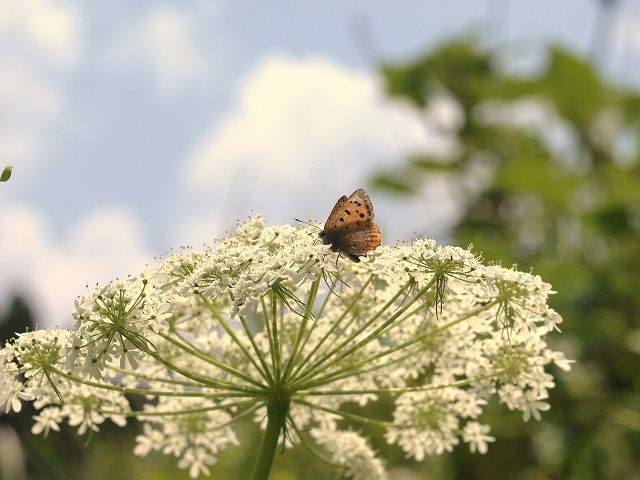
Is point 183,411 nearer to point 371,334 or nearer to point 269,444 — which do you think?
point 269,444

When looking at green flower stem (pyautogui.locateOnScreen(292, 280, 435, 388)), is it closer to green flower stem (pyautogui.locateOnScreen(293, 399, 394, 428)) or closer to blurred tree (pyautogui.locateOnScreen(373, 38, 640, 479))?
green flower stem (pyautogui.locateOnScreen(293, 399, 394, 428))

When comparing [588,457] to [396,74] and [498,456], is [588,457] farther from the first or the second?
[396,74]

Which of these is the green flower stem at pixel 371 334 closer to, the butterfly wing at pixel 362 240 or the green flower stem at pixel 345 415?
the green flower stem at pixel 345 415

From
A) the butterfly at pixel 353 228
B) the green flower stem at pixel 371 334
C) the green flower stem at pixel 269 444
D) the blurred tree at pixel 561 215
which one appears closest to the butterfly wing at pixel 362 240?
the butterfly at pixel 353 228

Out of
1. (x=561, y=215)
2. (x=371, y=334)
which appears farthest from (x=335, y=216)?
(x=561, y=215)

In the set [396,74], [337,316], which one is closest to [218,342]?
[337,316]

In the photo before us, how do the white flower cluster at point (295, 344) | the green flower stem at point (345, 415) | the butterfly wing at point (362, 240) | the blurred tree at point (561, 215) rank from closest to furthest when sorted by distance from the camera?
the white flower cluster at point (295, 344) < the butterfly wing at point (362, 240) < the green flower stem at point (345, 415) < the blurred tree at point (561, 215)
